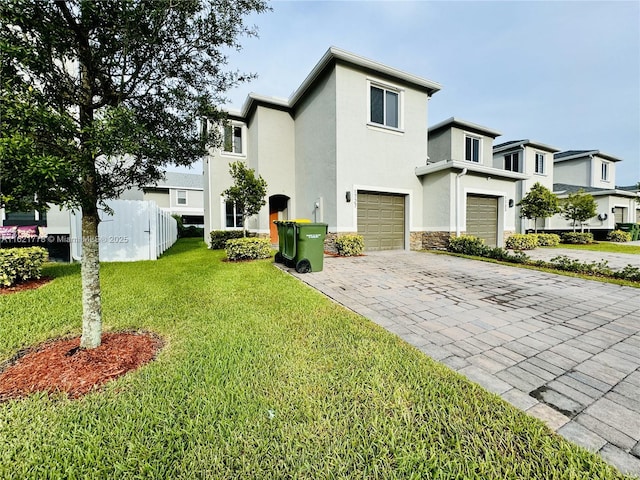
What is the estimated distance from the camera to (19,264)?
5.68 meters

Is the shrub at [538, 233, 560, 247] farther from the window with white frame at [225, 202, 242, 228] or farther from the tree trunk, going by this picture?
the tree trunk

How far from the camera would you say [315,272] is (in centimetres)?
716

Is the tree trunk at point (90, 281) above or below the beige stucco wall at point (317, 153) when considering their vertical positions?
below

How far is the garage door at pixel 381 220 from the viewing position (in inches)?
433

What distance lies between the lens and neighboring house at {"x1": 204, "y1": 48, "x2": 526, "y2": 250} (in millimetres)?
10305

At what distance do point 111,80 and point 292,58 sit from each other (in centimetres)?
965

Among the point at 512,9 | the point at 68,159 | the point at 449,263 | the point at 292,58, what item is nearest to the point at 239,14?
the point at 68,159

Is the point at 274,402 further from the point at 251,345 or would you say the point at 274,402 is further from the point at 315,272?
the point at 315,272

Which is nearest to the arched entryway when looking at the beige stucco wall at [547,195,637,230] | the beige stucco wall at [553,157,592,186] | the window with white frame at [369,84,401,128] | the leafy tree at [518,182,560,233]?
the window with white frame at [369,84,401,128]

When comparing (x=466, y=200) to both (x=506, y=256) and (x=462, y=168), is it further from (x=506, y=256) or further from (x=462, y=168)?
(x=506, y=256)

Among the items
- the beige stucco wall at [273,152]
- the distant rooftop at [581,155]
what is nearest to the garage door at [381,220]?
the beige stucco wall at [273,152]

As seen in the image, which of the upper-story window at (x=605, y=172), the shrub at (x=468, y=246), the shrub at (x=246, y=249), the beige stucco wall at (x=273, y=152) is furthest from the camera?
the upper-story window at (x=605, y=172)

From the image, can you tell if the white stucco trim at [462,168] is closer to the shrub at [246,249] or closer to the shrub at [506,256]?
the shrub at [506,256]

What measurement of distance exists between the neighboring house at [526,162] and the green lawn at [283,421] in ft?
64.9
